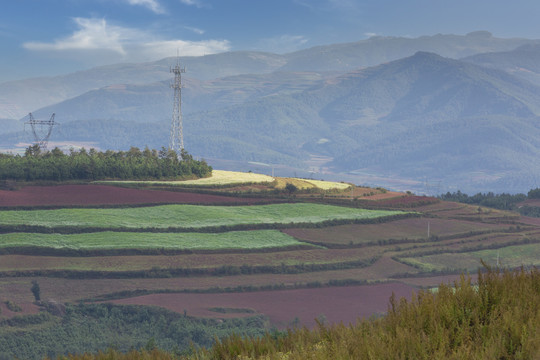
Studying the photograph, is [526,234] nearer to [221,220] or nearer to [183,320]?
[221,220]

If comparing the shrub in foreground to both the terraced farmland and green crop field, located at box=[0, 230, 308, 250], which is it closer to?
the terraced farmland

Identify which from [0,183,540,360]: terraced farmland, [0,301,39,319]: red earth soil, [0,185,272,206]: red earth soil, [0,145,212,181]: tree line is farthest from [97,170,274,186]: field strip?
[0,301,39,319]: red earth soil

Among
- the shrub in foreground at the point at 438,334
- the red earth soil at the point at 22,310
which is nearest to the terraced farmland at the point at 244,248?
the red earth soil at the point at 22,310

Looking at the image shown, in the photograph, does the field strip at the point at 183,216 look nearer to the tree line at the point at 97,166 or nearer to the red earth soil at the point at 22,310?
the tree line at the point at 97,166

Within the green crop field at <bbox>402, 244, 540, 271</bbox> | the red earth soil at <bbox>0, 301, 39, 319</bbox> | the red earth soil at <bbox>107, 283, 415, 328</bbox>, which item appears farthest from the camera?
the green crop field at <bbox>402, 244, 540, 271</bbox>

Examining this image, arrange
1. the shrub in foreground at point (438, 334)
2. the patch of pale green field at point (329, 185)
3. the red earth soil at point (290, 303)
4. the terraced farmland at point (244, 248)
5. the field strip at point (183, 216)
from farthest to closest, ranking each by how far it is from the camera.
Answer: the patch of pale green field at point (329, 185), the field strip at point (183, 216), the terraced farmland at point (244, 248), the red earth soil at point (290, 303), the shrub in foreground at point (438, 334)

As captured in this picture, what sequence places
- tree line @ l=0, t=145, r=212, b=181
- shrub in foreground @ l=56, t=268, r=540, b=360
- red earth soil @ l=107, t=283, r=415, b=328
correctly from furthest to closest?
tree line @ l=0, t=145, r=212, b=181, red earth soil @ l=107, t=283, r=415, b=328, shrub in foreground @ l=56, t=268, r=540, b=360
